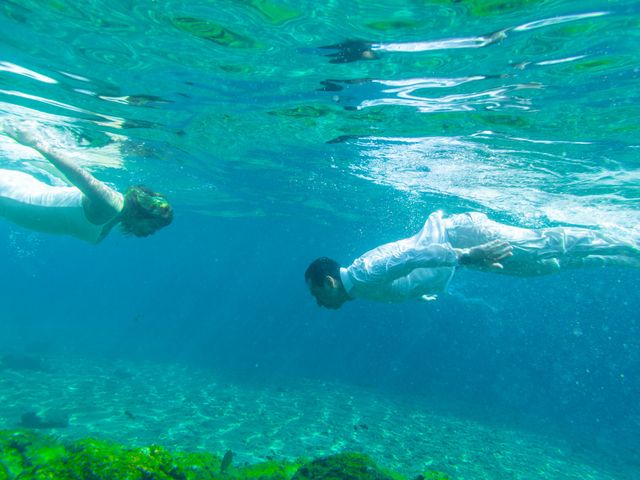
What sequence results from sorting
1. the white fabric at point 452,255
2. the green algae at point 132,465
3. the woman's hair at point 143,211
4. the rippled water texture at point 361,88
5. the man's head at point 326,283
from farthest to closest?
1. the rippled water texture at point 361,88
2. the woman's hair at point 143,211
3. the man's head at point 326,283
4. the white fabric at point 452,255
5. the green algae at point 132,465

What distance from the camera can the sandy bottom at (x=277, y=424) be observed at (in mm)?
13062

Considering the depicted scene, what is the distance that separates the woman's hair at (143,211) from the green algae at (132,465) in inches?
138

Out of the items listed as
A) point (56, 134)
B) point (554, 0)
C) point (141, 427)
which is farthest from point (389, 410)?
point (56, 134)

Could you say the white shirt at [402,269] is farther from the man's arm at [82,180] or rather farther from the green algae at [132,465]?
the man's arm at [82,180]

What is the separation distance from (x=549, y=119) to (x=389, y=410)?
16797mm

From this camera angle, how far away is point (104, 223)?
719 centimetres

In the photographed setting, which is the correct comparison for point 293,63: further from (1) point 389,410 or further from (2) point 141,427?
(1) point 389,410

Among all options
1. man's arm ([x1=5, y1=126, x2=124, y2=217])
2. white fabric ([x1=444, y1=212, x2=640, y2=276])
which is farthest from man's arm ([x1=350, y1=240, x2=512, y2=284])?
man's arm ([x1=5, y1=126, x2=124, y2=217])

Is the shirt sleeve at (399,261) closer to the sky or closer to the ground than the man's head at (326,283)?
closer to the sky

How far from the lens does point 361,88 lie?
36.5ft

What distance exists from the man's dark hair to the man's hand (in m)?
2.03

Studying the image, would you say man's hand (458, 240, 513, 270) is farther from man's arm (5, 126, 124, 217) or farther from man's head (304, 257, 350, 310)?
man's arm (5, 126, 124, 217)

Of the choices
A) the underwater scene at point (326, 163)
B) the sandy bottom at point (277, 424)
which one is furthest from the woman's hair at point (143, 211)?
the sandy bottom at point (277, 424)

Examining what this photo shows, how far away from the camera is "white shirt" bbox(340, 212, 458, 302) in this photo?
20.2 ft
